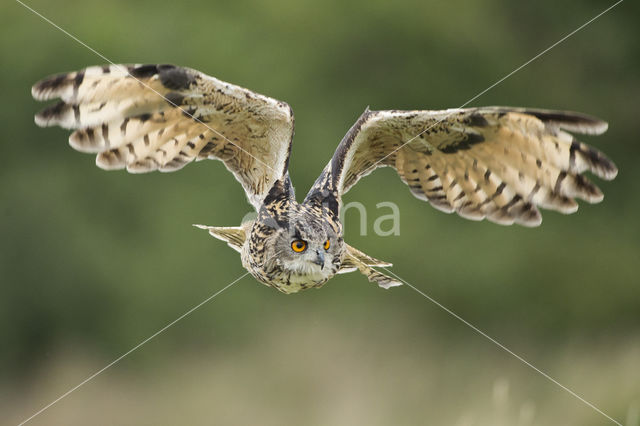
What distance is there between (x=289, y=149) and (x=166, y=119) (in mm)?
705

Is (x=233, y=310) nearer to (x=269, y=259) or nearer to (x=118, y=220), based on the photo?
(x=118, y=220)

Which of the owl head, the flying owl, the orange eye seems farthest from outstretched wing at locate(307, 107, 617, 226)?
the orange eye

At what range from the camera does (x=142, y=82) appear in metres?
4.43

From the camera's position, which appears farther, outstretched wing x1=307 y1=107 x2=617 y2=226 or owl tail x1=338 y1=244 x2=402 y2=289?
owl tail x1=338 y1=244 x2=402 y2=289

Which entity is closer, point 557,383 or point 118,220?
point 557,383

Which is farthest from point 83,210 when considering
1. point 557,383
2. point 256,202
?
point 557,383

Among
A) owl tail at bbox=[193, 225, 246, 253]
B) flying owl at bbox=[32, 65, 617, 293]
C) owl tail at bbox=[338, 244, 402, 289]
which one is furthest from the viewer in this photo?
owl tail at bbox=[193, 225, 246, 253]

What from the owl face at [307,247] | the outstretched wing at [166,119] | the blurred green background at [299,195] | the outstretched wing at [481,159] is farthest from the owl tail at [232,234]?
the blurred green background at [299,195]

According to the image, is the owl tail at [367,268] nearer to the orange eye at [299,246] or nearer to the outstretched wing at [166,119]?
the orange eye at [299,246]

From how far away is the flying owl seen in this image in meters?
4.40

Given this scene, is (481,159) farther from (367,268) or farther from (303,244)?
(303,244)

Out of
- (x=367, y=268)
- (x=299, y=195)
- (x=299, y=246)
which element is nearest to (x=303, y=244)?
(x=299, y=246)

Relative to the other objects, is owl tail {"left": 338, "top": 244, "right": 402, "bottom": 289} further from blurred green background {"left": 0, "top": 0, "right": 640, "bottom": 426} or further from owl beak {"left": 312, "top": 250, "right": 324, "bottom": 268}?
blurred green background {"left": 0, "top": 0, "right": 640, "bottom": 426}

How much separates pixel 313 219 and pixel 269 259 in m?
0.32
